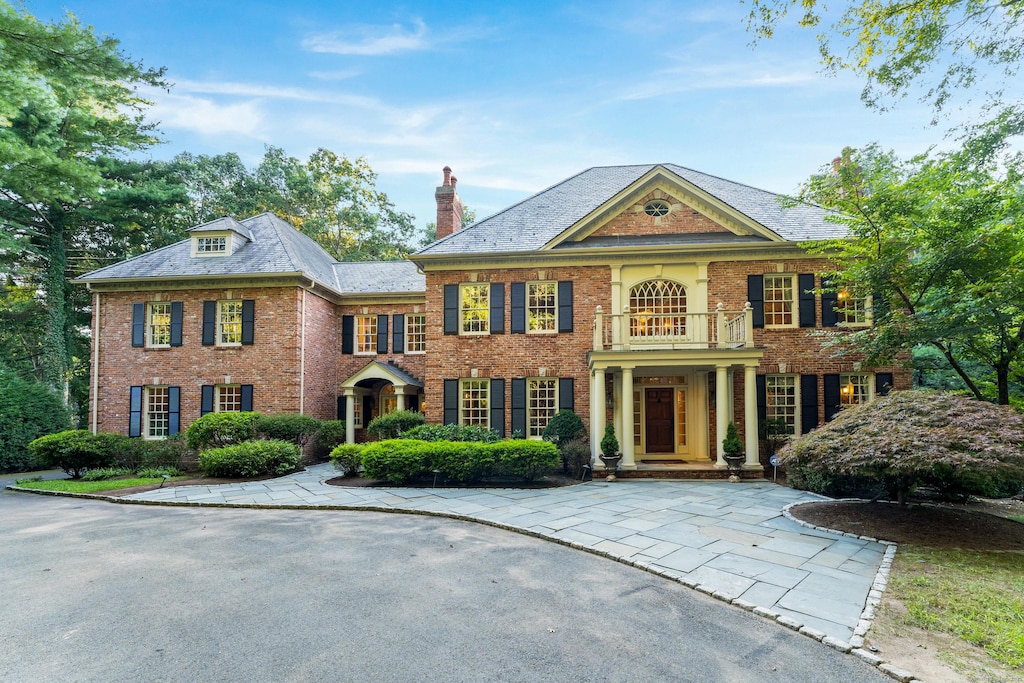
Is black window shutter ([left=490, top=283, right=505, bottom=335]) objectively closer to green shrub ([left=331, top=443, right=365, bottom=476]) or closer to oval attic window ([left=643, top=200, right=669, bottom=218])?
oval attic window ([left=643, top=200, right=669, bottom=218])

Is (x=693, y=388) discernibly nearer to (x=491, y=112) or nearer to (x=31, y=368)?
(x=491, y=112)

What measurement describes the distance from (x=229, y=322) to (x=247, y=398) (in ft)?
9.00

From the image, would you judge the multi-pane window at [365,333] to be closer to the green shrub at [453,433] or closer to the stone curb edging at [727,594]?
the green shrub at [453,433]

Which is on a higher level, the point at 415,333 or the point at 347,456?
the point at 415,333

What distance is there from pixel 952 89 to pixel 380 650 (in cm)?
1305

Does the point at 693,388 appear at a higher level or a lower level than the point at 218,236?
lower

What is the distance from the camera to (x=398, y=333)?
17.8 m

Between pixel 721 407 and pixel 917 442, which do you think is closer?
pixel 917 442

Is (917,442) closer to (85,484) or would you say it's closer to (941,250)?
(941,250)

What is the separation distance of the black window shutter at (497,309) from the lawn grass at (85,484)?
9.42 meters

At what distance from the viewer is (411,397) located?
1764 cm

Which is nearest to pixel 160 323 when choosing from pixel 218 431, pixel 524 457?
pixel 218 431

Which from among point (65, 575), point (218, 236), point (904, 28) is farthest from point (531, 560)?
point (218, 236)

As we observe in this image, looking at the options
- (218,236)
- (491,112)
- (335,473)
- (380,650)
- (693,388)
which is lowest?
(335,473)
